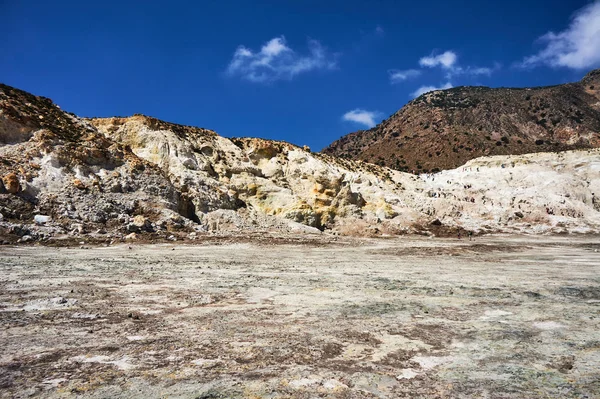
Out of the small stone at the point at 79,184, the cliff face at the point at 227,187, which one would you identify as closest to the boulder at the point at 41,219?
the cliff face at the point at 227,187

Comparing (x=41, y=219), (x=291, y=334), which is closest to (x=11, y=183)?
(x=41, y=219)

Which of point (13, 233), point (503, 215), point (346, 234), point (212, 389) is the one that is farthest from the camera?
point (503, 215)

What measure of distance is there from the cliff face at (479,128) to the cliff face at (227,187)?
32.3 meters

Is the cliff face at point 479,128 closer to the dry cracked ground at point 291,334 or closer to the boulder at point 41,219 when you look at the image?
the boulder at point 41,219

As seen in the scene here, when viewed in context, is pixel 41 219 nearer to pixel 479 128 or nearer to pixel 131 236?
pixel 131 236

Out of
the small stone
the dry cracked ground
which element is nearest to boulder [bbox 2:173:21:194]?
the small stone

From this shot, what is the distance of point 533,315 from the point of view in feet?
26.0

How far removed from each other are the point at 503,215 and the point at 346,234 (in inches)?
845

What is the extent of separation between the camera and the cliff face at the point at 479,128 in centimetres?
8975

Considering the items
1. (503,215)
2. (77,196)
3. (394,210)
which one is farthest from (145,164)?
(503,215)

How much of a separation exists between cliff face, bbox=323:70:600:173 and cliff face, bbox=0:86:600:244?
32.3 metres

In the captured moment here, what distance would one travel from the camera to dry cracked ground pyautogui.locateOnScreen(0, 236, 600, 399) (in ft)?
15.0

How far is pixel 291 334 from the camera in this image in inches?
259

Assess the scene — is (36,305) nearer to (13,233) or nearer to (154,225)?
(13,233)
